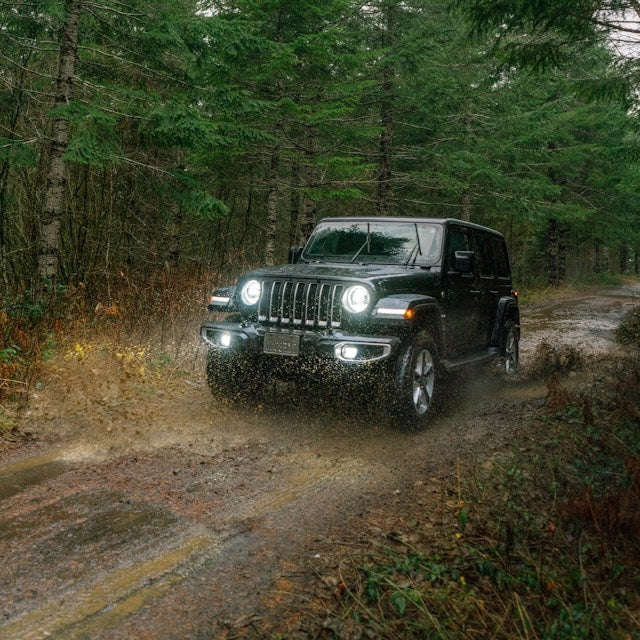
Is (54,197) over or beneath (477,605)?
over

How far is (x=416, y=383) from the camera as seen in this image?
6.22m

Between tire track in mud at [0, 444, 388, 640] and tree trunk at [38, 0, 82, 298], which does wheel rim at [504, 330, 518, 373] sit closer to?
tire track in mud at [0, 444, 388, 640]

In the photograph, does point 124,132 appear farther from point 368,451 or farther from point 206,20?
point 368,451

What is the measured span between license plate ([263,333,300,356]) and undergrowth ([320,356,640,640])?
2.01 meters

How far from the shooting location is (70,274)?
10.5 m

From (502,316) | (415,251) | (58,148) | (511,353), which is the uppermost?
(58,148)

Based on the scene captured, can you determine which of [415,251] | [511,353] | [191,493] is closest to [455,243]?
[415,251]

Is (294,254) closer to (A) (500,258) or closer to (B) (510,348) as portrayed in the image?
(A) (500,258)

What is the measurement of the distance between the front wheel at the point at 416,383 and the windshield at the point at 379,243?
1196 mm

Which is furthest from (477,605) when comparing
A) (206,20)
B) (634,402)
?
(206,20)

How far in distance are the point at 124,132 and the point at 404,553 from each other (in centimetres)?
1014

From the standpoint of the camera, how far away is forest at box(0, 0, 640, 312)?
8898mm

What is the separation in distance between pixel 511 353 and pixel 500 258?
1386 millimetres

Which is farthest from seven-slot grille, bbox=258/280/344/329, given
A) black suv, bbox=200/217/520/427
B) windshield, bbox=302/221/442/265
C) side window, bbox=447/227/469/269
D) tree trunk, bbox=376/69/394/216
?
tree trunk, bbox=376/69/394/216
